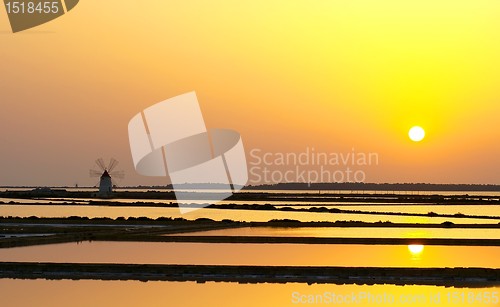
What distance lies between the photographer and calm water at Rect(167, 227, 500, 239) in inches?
1031

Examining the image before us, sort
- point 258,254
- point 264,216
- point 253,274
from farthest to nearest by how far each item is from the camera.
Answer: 1. point 264,216
2. point 258,254
3. point 253,274

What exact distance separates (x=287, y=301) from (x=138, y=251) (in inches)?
312

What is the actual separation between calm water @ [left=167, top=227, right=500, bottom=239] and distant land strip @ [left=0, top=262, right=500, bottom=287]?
33.1 feet

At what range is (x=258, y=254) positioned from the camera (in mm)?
19922

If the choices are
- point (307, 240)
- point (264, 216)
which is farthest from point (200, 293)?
point (264, 216)

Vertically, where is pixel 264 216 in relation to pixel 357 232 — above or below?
above

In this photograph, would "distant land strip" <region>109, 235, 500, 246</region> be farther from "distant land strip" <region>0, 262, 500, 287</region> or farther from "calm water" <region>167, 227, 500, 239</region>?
"distant land strip" <region>0, 262, 500, 287</region>

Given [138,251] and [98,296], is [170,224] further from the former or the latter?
[98,296]

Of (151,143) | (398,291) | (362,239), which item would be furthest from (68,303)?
(151,143)

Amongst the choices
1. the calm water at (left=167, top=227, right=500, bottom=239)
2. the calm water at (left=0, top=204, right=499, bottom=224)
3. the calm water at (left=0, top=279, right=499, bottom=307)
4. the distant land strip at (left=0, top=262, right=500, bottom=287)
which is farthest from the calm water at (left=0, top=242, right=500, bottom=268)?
the calm water at (left=0, top=204, right=499, bottom=224)

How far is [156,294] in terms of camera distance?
13461 millimetres

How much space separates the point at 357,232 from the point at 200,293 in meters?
14.7

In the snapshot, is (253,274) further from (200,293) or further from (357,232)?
(357,232)

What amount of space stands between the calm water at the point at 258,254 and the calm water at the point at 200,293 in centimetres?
318
